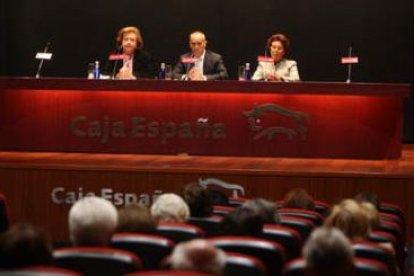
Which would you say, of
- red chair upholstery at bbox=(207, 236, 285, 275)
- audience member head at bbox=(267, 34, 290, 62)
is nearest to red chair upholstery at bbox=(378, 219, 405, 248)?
red chair upholstery at bbox=(207, 236, 285, 275)

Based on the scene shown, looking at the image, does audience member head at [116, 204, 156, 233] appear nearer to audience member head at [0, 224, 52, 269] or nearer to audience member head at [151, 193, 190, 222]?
audience member head at [151, 193, 190, 222]

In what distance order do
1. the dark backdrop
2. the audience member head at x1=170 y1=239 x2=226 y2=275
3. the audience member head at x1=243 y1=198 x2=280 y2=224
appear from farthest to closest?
the dark backdrop < the audience member head at x1=243 y1=198 x2=280 y2=224 < the audience member head at x1=170 y1=239 x2=226 y2=275

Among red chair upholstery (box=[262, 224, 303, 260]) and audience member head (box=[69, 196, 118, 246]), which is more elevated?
audience member head (box=[69, 196, 118, 246])

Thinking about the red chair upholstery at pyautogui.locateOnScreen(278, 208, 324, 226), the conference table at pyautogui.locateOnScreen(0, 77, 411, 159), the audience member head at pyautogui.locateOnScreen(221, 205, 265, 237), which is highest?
the conference table at pyautogui.locateOnScreen(0, 77, 411, 159)

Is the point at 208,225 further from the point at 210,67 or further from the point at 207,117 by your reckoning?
the point at 210,67

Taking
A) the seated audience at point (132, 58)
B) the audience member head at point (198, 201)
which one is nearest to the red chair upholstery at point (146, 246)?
the audience member head at point (198, 201)

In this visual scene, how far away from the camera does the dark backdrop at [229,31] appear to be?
35.5ft

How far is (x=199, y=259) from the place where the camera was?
3148mm

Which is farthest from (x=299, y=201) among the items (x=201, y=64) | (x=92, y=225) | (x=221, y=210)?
(x=201, y=64)

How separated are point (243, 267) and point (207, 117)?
5186 mm

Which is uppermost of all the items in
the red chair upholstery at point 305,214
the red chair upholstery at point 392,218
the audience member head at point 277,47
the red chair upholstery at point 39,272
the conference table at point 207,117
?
the audience member head at point 277,47

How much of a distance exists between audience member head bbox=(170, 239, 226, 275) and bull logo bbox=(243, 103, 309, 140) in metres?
5.28

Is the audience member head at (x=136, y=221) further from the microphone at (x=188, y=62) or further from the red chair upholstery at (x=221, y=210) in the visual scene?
the microphone at (x=188, y=62)

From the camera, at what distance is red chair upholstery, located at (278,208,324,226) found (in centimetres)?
514
